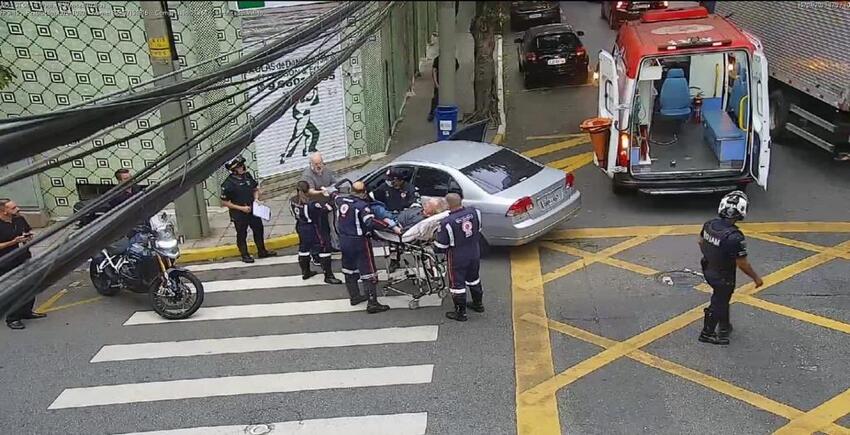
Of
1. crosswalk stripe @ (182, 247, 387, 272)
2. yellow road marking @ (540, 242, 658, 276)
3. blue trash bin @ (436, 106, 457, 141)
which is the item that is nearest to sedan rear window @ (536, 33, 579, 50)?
blue trash bin @ (436, 106, 457, 141)

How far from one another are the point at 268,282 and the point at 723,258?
5.62 metres

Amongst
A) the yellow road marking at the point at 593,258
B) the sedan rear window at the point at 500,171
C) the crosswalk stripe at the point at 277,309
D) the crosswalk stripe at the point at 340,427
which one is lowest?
the crosswalk stripe at the point at 277,309

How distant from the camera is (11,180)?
347cm

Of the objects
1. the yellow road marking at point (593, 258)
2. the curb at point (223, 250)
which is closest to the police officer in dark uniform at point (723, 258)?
the yellow road marking at point (593, 258)

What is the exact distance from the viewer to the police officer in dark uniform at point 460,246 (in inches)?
312

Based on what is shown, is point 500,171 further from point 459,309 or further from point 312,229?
point 312,229

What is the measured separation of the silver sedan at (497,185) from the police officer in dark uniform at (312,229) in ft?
3.86

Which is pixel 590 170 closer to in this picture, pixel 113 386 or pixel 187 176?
pixel 113 386

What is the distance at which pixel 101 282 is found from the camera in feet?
31.4

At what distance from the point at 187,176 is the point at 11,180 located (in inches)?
50.2

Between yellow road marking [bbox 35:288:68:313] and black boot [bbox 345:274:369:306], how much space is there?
3.85m

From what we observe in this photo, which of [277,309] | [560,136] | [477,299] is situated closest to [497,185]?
[477,299]

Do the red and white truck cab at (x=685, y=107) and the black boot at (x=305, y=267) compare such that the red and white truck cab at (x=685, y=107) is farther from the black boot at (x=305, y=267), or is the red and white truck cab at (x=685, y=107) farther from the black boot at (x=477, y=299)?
the black boot at (x=305, y=267)

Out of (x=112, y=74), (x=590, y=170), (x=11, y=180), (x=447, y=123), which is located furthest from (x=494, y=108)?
(x=11, y=180)
